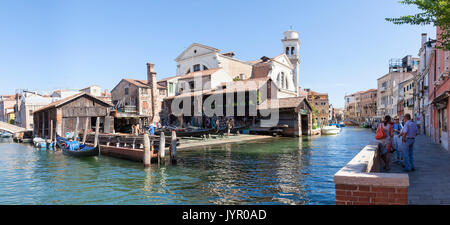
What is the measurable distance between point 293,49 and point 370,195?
44.9 metres

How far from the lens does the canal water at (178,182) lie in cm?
791

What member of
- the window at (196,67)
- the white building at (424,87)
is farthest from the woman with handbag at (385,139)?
the window at (196,67)

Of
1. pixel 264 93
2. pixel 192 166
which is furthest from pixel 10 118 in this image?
pixel 192 166

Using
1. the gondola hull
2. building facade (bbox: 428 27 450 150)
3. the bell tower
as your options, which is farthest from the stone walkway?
the bell tower

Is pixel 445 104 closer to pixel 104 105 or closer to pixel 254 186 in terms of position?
pixel 254 186

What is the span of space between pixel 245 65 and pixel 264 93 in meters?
10.2

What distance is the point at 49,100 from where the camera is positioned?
1823 inches

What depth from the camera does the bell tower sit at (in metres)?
44.9

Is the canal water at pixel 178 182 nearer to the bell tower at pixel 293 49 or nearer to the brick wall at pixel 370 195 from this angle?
the brick wall at pixel 370 195

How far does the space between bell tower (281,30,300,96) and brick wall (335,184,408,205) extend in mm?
42788

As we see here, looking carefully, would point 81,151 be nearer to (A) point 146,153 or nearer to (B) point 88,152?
(B) point 88,152

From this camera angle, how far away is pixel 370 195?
3.46 m

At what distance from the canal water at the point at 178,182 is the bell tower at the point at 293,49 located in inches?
1292

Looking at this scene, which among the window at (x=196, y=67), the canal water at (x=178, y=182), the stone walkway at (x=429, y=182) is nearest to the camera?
the stone walkway at (x=429, y=182)
